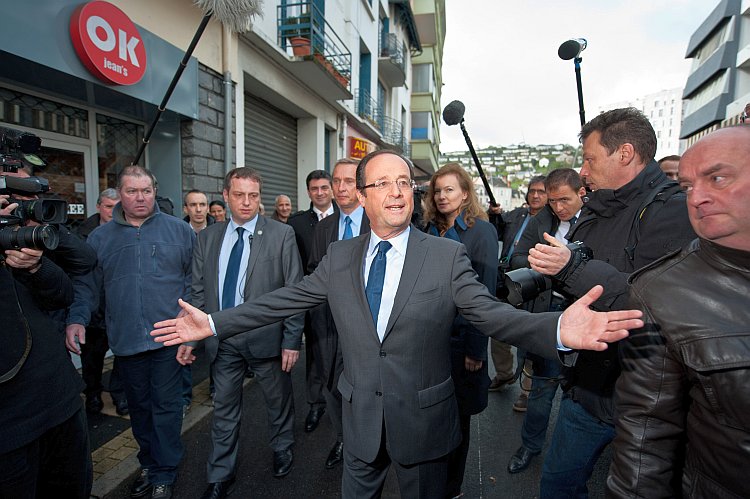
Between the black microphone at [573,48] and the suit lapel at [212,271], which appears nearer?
the suit lapel at [212,271]

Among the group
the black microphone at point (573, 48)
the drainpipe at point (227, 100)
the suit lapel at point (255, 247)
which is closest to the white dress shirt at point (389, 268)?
the suit lapel at point (255, 247)

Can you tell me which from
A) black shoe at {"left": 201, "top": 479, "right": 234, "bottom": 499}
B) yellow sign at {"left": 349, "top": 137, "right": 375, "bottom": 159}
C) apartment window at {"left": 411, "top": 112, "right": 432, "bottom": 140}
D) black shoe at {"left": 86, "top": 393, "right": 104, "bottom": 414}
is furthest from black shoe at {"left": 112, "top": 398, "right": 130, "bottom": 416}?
apartment window at {"left": 411, "top": 112, "right": 432, "bottom": 140}

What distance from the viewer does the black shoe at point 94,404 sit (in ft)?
12.5

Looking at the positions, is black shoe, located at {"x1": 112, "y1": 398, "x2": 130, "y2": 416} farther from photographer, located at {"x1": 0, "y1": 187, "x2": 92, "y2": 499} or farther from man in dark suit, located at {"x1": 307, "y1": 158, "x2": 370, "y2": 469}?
man in dark suit, located at {"x1": 307, "y1": 158, "x2": 370, "y2": 469}

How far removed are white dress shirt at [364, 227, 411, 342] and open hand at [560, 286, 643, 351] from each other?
766 millimetres

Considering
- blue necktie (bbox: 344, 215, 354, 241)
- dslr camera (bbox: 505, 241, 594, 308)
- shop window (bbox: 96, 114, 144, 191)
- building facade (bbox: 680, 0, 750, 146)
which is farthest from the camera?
building facade (bbox: 680, 0, 750, 146)

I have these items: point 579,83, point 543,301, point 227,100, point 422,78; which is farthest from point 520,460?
point 422,78

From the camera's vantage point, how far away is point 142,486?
9.00 feet

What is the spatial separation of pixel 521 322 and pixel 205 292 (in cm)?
236

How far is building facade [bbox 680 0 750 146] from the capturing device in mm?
27984

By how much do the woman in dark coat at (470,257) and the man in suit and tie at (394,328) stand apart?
46cm

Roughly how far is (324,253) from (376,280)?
5.46ft

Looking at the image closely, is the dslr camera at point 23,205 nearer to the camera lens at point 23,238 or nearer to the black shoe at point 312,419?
the camera lens at point 23,238

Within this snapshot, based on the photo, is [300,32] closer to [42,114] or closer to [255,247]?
[42,114]
